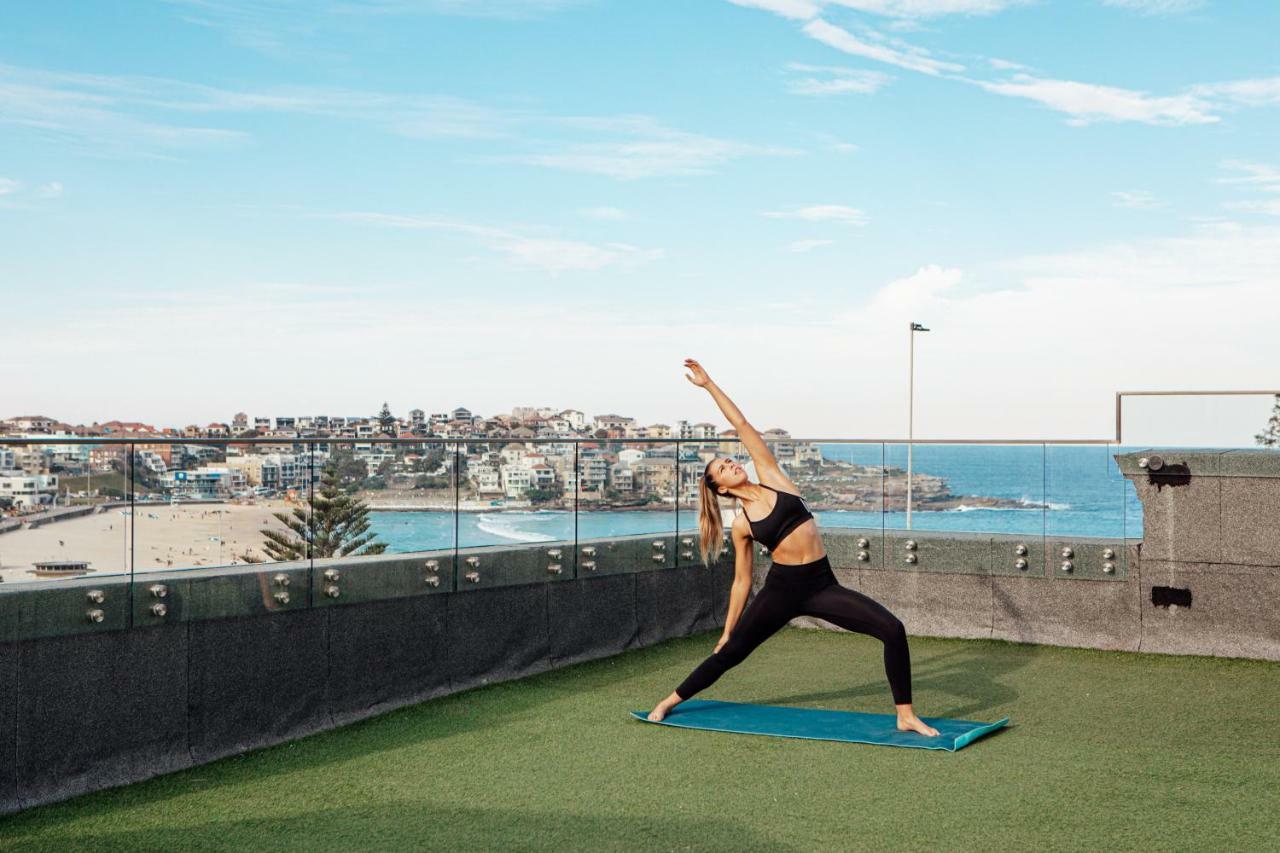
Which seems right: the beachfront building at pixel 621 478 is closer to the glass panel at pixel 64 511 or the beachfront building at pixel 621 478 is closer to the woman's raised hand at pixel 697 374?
the woman's raised hand at pixel 697 374

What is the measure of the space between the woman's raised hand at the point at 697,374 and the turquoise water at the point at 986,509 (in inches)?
98.2

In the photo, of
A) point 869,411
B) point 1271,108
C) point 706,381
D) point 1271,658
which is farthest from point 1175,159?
point 706,381

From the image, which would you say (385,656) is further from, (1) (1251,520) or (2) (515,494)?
(1) (1251,520)

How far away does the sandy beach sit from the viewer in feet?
23.4

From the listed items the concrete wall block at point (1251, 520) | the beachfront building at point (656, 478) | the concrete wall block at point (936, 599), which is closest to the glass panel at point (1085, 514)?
the concrete wall block at point (936, 599)

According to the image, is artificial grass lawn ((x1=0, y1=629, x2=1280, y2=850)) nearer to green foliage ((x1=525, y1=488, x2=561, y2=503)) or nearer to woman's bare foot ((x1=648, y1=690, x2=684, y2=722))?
woman's bare foot ((x1=648, y1=690, x2=684, y2=722))

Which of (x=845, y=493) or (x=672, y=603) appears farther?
(x=845, y=493)

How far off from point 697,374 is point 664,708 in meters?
2.22

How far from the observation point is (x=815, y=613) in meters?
8.67

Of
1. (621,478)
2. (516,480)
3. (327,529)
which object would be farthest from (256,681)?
(621,478)

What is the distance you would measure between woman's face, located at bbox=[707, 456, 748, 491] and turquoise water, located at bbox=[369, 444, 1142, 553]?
2494 mm

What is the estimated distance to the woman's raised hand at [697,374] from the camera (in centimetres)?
870

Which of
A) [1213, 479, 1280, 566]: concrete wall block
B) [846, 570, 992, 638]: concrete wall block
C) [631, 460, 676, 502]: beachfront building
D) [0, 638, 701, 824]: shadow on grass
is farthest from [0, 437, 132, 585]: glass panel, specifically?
[1213, 479, 1280, 566]: concrete wall block

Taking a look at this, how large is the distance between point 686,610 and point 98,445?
665 cm
